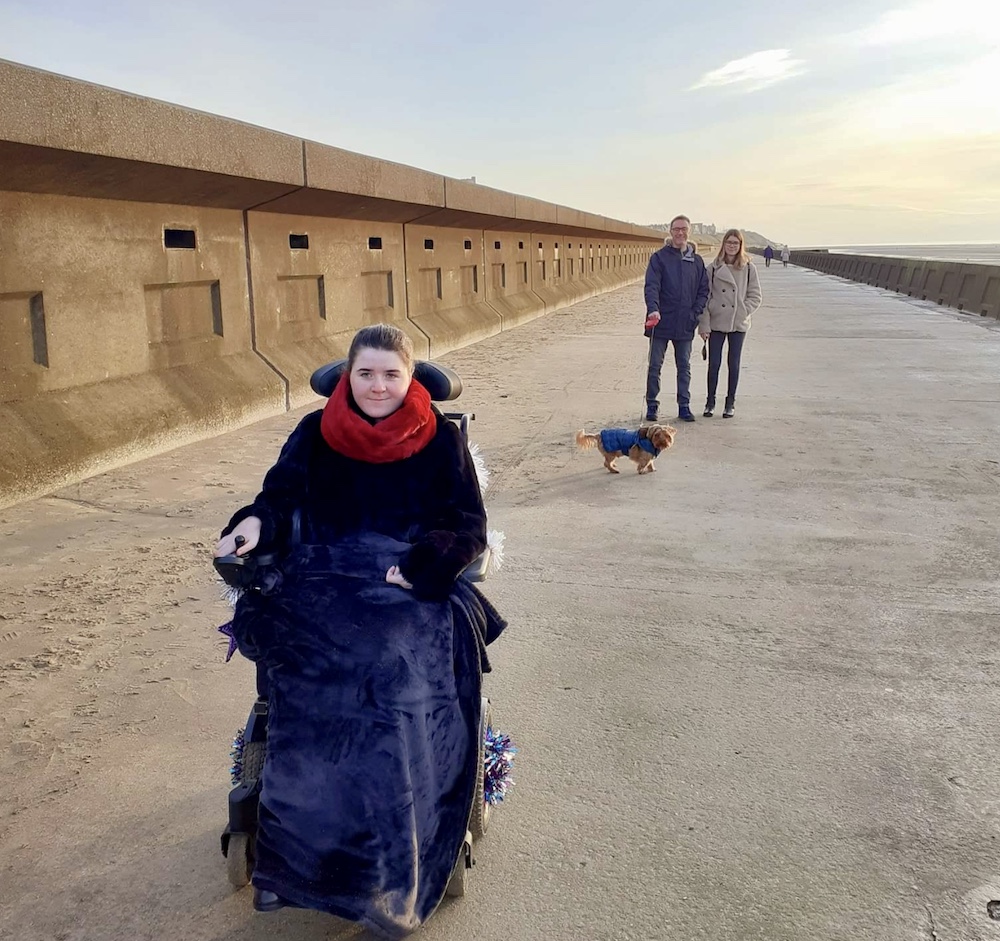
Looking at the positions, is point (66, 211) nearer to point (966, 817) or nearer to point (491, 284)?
point (966, 817)

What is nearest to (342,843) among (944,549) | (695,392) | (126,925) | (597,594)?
(126,925)

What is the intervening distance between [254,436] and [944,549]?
16.6 feet

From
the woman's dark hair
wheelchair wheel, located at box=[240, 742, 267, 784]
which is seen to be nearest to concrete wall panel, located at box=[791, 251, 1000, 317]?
the woman's dark hair

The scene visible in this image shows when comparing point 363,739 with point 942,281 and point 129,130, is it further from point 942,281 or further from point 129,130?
point 942,281

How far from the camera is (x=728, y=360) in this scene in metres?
8.54

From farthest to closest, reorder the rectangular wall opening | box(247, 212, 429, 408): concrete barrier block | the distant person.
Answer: box(247, 212, 429, 408): concrete barrier block
the distant person
the rectangular wall opening

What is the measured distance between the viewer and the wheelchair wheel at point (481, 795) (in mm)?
2471

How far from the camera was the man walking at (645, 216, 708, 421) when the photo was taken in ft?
27.8

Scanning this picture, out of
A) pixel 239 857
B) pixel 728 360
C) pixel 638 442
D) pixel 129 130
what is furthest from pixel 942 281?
pixel 239 857

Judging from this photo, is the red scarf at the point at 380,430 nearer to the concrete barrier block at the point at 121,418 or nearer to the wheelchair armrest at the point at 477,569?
the wheelchair armrest at the point at 477,569

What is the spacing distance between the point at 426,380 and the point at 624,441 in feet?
12.2

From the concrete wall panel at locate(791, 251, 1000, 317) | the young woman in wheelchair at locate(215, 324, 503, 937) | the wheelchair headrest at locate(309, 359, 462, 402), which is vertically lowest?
the concrete wall panel at locate(791, 251, 1000, 317)

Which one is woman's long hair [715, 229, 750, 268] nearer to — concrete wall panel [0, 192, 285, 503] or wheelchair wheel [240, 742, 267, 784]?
concrete wall panel [0, 192, 285, 503]

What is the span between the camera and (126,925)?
7.46 ft
